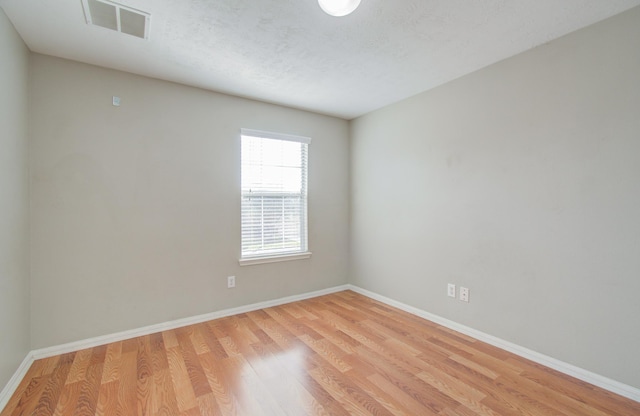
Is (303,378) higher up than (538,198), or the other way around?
(538,198)

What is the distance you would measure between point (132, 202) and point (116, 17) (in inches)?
59.1

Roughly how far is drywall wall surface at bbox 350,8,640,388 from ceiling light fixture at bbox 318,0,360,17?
1.55 metres

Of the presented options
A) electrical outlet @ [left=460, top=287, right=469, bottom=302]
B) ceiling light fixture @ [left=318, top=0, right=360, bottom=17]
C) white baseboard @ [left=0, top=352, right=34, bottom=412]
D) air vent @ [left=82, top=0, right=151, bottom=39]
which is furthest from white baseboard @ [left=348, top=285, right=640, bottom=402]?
air vent @ [left=82, top=0, right=151, bottom=39]

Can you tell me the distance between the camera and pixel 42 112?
2377 mm

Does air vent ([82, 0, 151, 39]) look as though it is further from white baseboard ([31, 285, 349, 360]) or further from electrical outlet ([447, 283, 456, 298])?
electrical outlet ([447, 283, 456, 298])

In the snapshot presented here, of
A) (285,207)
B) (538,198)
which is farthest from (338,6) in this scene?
(285,207)

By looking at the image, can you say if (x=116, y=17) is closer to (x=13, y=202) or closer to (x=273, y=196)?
(x=13, y=202)

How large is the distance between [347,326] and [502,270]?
4.97 feet

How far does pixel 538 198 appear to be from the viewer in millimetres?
2305

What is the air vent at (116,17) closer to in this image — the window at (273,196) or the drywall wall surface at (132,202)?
the drywall wall surface at (132,202)

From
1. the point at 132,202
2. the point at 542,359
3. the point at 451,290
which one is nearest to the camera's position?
the point at 542,359

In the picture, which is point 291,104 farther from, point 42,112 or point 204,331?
point 204,331

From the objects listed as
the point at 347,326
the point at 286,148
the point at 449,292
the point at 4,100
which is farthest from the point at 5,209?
the point at 449,292

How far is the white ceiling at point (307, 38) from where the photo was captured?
1.83 m
